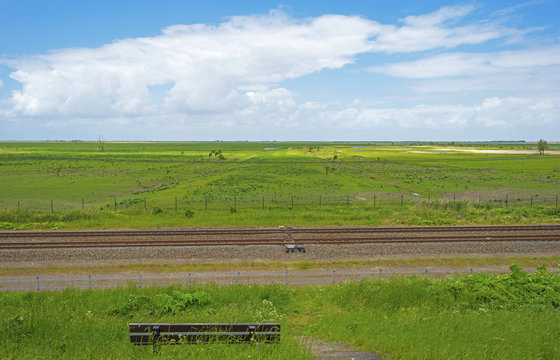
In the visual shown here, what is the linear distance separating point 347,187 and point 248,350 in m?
52.4

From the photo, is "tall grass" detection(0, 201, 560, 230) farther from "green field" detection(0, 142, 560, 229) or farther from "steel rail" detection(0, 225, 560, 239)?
"steel rail" detection(0, 225, 560, 239)

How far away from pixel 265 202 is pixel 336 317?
106 feet

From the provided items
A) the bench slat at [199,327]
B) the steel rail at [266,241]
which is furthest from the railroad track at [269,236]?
the bench slat at [199,327]

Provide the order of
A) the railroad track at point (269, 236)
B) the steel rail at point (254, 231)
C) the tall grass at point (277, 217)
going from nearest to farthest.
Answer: the railroad track at point (269, 236) → the steel rail at point (254, 231) → the tall grass at point (277, 217)

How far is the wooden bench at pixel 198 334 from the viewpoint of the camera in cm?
651

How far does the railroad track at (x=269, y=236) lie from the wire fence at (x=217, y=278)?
5.01 meters

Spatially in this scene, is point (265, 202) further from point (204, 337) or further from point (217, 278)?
→ point (204, 337)

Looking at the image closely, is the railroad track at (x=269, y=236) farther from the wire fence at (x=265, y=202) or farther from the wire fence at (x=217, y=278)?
the wire fence at (x=265, y=202)

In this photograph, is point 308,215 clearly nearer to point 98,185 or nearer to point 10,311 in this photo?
point 10,311

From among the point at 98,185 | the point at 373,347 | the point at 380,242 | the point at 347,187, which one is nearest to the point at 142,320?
the point at 373,347

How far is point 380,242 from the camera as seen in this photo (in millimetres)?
23953

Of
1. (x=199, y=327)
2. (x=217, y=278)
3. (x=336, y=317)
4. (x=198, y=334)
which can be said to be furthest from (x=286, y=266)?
(x=198, y=334)

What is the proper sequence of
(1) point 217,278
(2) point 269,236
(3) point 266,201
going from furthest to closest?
(3) point 266,201, (2) point 269,236, (1) point 217,278

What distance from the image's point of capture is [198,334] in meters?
6.66
